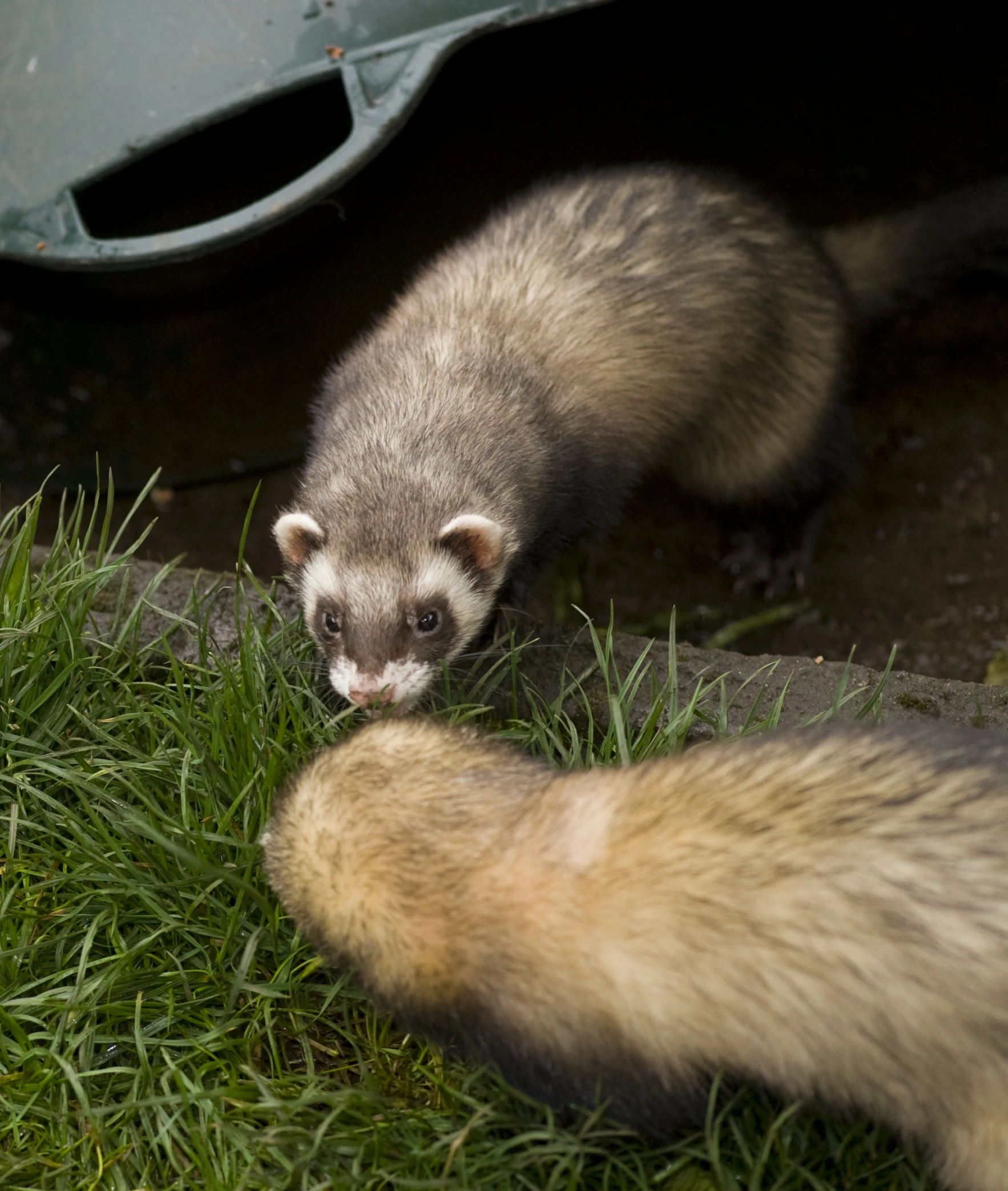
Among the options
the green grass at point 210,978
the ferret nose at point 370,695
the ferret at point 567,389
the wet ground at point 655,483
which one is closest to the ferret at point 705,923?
the green grass at point 210,978

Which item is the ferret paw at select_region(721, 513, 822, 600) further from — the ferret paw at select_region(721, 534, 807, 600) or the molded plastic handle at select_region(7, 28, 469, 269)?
the molded plastic handle at select_region(7, 28, 469, 269)

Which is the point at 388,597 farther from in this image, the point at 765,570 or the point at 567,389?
the point at 765,570

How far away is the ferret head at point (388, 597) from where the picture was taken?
2918mm

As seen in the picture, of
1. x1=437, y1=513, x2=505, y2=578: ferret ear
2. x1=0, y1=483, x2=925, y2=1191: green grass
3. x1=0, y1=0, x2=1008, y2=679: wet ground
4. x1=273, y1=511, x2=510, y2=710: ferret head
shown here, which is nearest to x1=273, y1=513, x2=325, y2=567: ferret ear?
x1=273, y1=511, x2=510, y2=710: ferret head

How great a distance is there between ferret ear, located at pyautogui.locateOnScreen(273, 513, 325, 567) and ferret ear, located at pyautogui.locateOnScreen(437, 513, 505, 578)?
0.32 m

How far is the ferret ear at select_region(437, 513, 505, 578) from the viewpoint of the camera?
297cm

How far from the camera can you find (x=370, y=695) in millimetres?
2852

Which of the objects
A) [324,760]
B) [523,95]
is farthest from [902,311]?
[324,760]

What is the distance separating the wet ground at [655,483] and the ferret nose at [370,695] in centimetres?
186

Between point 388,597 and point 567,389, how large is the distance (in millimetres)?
962

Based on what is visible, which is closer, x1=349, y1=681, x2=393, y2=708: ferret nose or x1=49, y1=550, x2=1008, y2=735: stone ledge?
x1=349, y1=681, x2=393, y2=708: ferret nose

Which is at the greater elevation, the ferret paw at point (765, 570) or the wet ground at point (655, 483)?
the wet ground at point (655, 483)

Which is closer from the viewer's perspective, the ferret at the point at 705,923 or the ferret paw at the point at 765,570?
the ferret at the point at 705,923

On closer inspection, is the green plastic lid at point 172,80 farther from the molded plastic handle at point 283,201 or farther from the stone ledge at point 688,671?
the stone ledge at point 688,671
